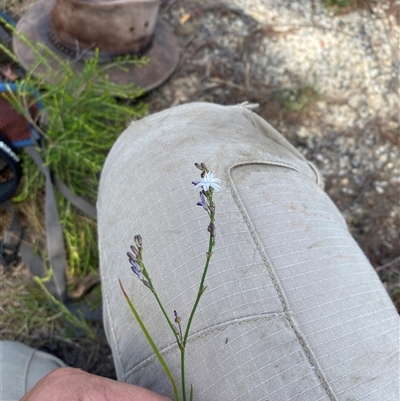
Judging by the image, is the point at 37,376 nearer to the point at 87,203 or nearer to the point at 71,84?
the point at 87,203

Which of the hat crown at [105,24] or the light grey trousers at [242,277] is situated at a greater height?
the hat crown at [105,24]

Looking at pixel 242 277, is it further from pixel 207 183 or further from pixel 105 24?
pixel 105 24

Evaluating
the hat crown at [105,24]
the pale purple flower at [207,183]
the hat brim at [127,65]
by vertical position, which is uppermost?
the pale purple flower at [207,183]

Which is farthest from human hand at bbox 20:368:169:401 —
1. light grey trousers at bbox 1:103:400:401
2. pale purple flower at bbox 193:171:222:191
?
pale purple flower at bbox 193:171:222:191

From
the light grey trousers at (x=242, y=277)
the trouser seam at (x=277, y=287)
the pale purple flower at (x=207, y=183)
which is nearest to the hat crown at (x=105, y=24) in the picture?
the light grey trousers at (x=242, y=277)

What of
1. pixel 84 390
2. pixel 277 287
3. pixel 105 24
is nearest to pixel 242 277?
pixel 277 287

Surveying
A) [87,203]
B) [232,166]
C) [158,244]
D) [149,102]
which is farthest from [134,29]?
[158,244]

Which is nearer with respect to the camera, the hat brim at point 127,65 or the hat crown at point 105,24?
the hat crown at point 105,24

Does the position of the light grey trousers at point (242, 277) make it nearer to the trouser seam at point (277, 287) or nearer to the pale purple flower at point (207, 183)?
the trouser seam at point (277, 287)
